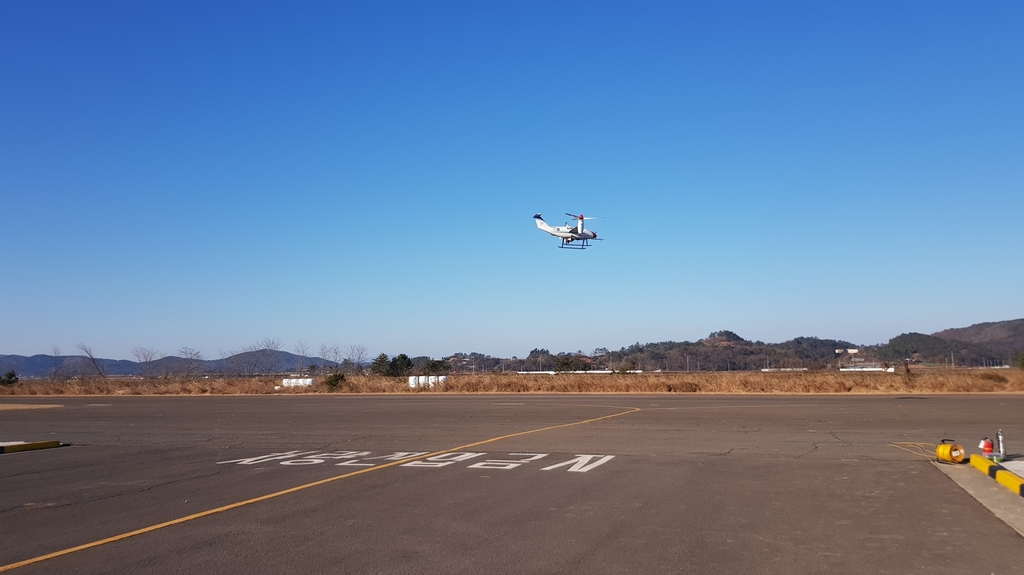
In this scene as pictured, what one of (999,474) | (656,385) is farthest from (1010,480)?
(656,385)

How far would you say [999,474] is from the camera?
11344 mm

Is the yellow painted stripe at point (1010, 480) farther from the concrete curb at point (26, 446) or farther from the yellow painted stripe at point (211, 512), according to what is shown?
the concrete curb at point (26, 446)

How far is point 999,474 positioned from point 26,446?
1901 cm

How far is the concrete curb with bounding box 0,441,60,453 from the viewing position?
17.2 meters

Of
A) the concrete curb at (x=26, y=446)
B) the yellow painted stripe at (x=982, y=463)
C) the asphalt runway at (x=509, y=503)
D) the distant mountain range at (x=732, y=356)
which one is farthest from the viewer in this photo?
the distant mountain range at (x=732, y=356)

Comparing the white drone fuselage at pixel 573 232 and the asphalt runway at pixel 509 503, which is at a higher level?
the white drone fuselage at pixel 573 232

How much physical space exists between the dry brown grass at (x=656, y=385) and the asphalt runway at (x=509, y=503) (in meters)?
21.3

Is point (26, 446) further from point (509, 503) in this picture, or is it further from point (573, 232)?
point (573, 232)

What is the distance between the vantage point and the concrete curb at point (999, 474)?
10469mm

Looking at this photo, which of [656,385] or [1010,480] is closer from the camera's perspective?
[1010,480]

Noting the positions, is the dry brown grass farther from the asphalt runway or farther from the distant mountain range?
the distant mountain range

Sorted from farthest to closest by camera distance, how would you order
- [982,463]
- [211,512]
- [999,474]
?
[982,463] → [999,474] → [211,512]

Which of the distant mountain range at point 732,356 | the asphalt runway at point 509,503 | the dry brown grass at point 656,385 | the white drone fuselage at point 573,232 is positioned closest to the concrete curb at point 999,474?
the asphalt runway at point 509,503

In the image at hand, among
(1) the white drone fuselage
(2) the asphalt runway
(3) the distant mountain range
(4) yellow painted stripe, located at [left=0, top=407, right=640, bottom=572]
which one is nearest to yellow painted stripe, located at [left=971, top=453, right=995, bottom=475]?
(2) the asphalt runway
